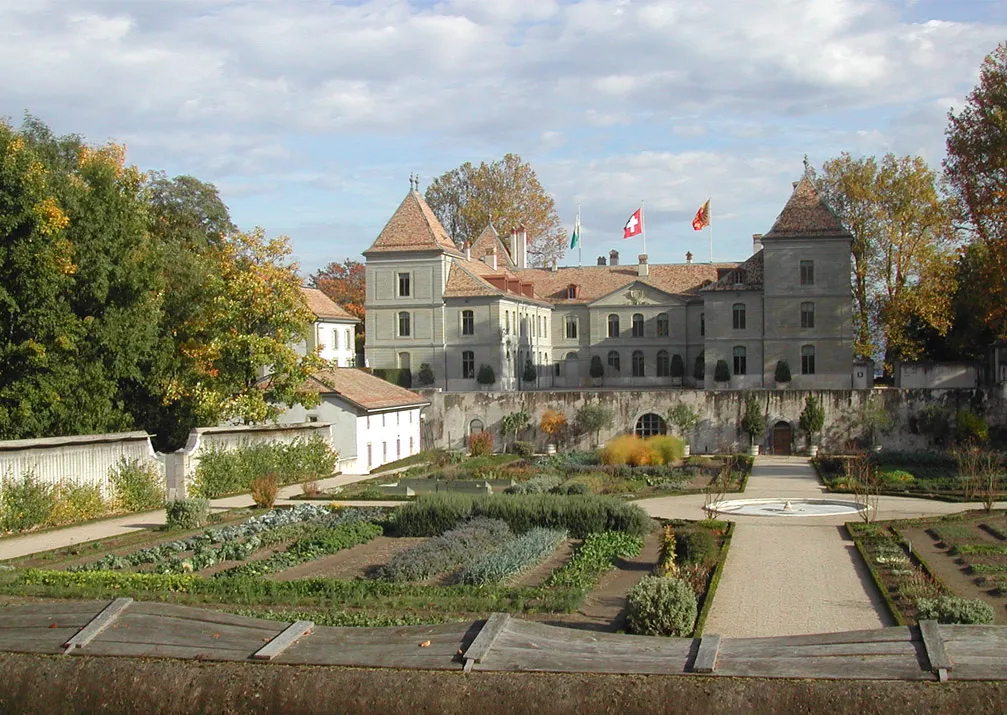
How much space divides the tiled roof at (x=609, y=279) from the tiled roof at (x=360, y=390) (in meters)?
25.9

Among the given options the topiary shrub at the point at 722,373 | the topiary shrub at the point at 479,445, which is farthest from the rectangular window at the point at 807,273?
the topiary shrub at the point at 479,445

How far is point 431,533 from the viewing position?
74.1 ft

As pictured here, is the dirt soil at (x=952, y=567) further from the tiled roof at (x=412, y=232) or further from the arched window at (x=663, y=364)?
the arched window at (x=663, y=364)

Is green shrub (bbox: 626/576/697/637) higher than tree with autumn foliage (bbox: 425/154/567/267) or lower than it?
lower

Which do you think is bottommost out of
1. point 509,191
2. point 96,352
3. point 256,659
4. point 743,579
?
point 743,579

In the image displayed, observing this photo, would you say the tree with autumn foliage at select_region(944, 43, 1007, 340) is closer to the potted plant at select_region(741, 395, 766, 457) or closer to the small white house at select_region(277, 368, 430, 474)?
the potted plant at select_region(741, 395, 766, 457)

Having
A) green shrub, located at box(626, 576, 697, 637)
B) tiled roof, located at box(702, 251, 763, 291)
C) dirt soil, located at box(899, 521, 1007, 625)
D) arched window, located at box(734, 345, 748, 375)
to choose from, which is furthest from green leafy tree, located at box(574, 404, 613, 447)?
green shrub, located at box(626, 576, 697, 637)

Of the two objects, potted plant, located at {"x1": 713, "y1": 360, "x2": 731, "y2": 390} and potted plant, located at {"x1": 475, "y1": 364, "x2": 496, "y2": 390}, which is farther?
potted plant, located at {"x1": 475, "y1": 364, "x2": 496, "y2": 390}

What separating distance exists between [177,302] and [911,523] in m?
25.0

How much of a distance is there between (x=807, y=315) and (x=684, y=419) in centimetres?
1638

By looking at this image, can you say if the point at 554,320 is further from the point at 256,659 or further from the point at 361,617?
the point at 256,659

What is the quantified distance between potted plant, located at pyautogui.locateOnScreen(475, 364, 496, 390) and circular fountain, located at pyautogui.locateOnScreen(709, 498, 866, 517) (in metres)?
33.3

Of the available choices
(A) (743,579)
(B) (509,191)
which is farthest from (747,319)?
(A) (743,579)

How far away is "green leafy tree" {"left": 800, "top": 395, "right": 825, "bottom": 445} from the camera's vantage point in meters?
44.0
